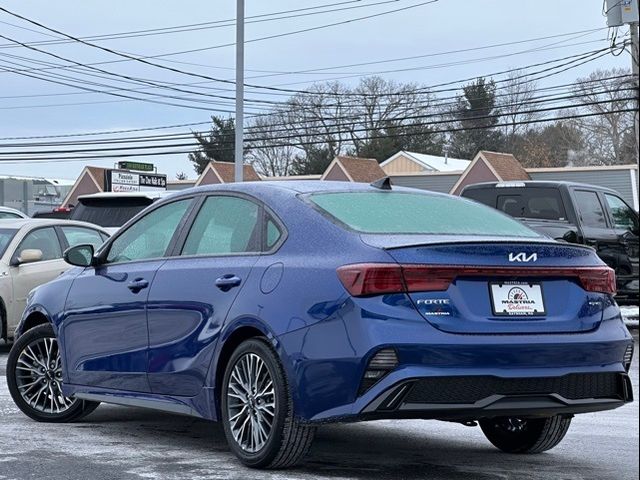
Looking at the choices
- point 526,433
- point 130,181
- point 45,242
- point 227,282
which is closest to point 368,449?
point 526,433

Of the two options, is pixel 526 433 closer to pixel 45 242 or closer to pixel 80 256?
pixel 80 256

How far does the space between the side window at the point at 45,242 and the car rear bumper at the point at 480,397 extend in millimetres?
9329

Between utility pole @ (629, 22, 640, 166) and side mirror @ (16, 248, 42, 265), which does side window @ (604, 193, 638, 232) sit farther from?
utility pole @ (629, 22, 640, 166)

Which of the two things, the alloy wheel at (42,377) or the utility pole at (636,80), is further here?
the alloy wheel at (42,377)

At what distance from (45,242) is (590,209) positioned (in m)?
8.23

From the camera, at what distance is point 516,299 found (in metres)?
6.21

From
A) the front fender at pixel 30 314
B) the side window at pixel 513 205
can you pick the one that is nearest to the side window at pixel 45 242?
the front fender at pixel 30 314

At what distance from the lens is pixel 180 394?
7.11 m

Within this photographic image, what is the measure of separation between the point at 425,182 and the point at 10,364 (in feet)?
175

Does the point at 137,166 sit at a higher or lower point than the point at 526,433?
higher

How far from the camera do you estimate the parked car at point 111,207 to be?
19.5 m

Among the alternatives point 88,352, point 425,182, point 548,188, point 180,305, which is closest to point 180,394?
point 180,305

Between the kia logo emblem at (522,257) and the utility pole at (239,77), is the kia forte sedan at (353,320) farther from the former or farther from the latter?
the utility pole at (239,77)

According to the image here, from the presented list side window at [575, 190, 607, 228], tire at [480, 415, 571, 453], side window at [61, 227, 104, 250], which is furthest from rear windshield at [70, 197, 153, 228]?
tire at [480, 415, 571, 453]
